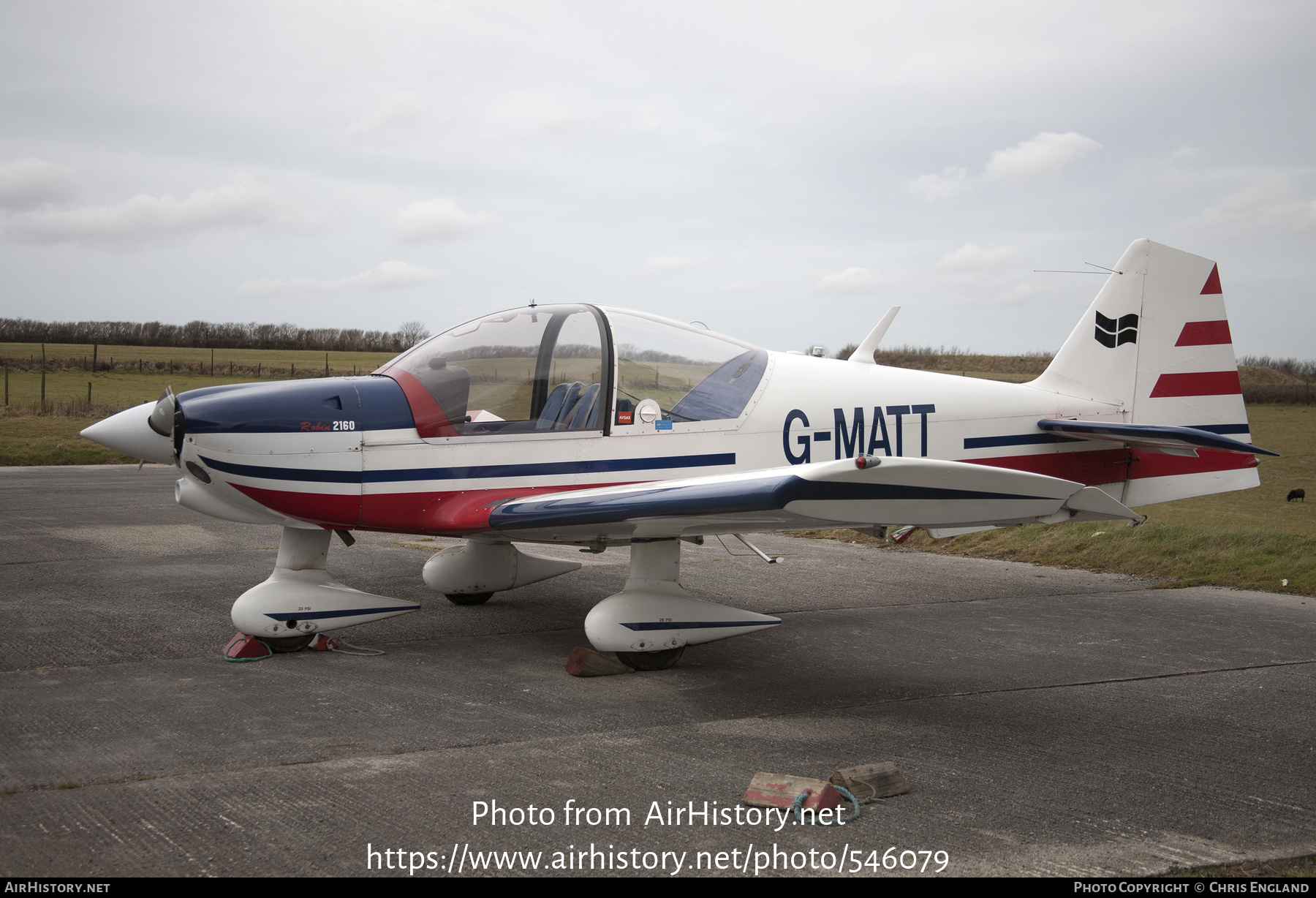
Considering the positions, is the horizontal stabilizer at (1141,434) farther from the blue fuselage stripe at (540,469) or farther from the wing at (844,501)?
the blue fuselage stripe at (540,469)

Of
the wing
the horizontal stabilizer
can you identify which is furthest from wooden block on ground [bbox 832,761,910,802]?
the horizontal stabilizer

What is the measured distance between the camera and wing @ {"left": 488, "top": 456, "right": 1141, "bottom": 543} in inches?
161

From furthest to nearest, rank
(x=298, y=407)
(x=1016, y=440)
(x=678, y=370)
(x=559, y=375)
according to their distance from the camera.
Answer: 1. (x=1016, y=440)
2. (x=678, y=370)
3. (x=559, y=375)
4. (x=298, y=407)

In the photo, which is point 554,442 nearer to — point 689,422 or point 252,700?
point 689,422

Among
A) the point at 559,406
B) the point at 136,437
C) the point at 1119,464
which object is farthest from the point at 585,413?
the point at 1119,464

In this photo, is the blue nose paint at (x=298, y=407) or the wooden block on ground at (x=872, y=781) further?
the blue nose paint at (x=298, y=407)

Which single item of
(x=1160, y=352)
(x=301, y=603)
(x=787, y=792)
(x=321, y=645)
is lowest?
(x=321, y=645)

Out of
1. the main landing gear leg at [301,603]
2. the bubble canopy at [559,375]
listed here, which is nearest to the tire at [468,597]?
the main landing gear leg at [301,603]

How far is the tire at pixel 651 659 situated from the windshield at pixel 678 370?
1406 mm

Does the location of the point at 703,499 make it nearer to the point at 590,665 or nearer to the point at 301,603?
the point at 590,665

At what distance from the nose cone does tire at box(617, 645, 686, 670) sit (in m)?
2.84

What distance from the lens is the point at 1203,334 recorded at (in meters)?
7.08

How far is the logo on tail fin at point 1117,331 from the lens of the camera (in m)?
7.04

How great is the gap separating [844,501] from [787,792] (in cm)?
132
